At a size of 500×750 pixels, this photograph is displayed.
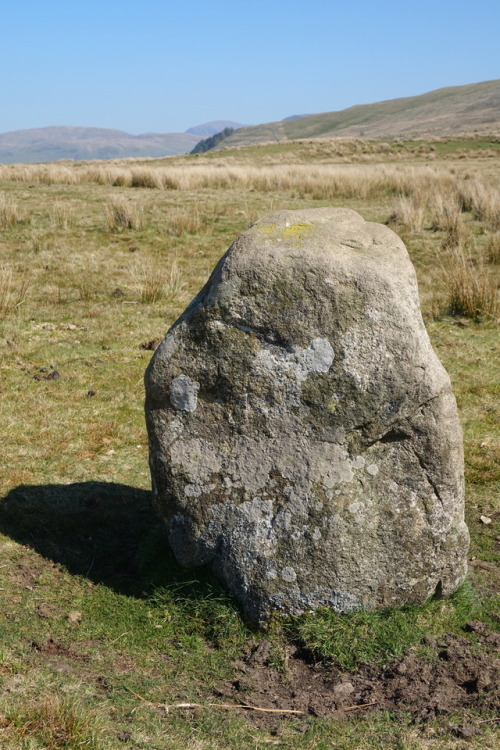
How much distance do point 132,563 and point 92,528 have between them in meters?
0.60

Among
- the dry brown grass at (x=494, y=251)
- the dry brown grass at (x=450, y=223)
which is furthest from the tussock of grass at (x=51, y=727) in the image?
the dry brown grass at (x=494, y=251)

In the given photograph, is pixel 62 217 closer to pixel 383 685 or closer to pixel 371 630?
pixel 371 630

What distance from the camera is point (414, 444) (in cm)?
437

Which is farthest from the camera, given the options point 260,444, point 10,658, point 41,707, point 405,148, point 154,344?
point 405,148

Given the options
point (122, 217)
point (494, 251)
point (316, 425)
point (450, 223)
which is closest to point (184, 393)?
point (316, 425)

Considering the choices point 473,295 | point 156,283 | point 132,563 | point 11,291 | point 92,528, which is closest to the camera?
point 132,563

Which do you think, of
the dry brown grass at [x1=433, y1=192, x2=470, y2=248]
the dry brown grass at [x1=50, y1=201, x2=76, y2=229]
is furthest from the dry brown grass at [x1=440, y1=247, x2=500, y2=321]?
the dry brown grass at [x1=50, y1=201, x2=76, y2=229]

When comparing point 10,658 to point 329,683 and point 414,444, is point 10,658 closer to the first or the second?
point 329,683

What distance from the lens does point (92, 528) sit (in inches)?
225

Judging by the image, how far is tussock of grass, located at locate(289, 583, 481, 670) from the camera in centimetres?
424

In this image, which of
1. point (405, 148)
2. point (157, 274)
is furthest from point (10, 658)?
point (405, 148)

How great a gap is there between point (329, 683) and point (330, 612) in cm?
45

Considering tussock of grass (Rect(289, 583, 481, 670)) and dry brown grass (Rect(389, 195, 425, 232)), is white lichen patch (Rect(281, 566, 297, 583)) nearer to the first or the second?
tussock of grass (Rect(289, 583, 481, 670))

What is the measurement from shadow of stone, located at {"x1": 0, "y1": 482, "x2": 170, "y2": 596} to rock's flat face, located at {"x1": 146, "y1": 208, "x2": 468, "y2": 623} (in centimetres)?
85
